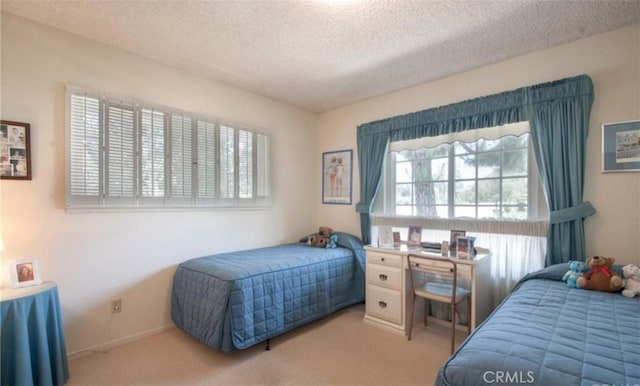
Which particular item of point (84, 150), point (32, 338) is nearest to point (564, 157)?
point (84, 150)

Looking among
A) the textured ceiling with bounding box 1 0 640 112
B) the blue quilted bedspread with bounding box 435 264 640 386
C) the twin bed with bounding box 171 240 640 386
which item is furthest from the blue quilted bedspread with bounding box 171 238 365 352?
the textured ceiling with bounding box 1 0 640 112

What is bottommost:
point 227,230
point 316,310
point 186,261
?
point 316,310

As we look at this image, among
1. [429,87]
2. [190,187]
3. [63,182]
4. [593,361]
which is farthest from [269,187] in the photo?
[593,361]

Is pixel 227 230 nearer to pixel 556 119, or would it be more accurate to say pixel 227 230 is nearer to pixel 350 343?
pixel 350 343

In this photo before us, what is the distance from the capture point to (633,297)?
172 centimetres

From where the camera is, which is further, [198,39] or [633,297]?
[198,39]

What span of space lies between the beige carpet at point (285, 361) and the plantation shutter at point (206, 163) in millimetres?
1300

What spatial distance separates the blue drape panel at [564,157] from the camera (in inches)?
86.5

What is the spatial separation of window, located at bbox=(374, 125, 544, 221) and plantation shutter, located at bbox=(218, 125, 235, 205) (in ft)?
5.65

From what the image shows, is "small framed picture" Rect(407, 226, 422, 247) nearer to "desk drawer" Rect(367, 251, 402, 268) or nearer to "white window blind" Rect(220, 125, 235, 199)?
"desk drawer" Rect(367, 251, 402, 268)

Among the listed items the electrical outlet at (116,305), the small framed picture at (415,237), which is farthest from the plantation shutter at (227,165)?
the small framed picture at (415,237)

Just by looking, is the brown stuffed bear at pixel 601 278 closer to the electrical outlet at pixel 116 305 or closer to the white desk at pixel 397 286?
the white desk at pixel 397 286

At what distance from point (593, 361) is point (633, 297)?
1116mm

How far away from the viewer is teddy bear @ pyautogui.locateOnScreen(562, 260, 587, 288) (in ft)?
6.36
